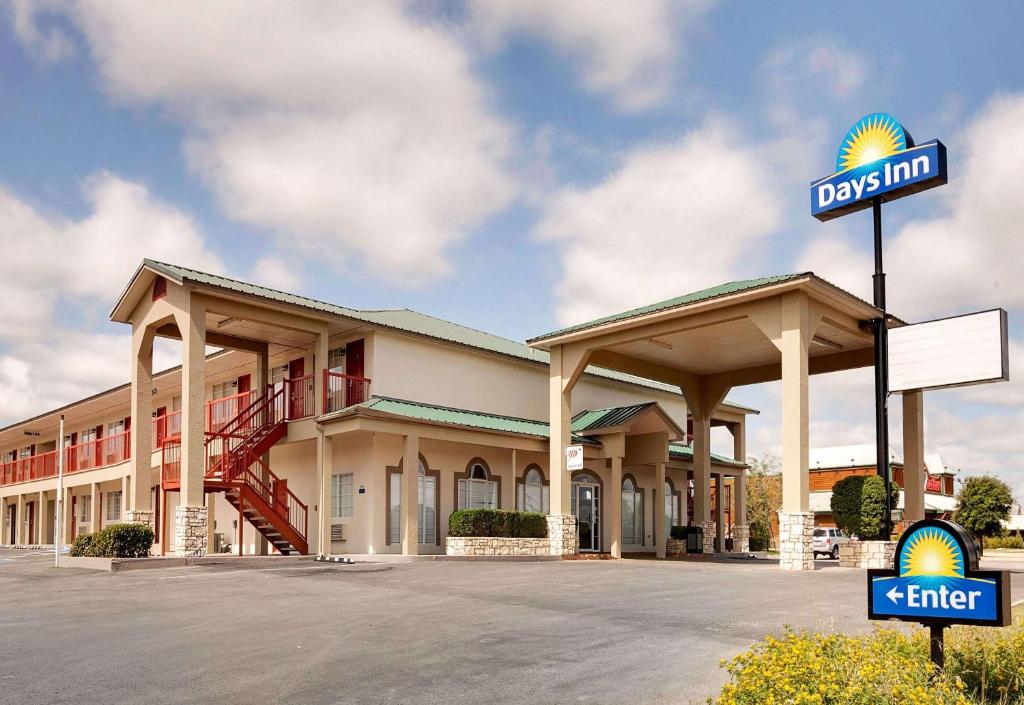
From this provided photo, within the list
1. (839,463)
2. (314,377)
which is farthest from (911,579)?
(839,463)

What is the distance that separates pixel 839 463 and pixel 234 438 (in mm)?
54537

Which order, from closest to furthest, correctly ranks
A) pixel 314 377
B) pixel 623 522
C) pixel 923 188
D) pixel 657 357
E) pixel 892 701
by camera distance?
1. pixel 892 701
2. pixel 923 188
3. pixel 314 377
4. pixel 657 357
5. pixel 623 522

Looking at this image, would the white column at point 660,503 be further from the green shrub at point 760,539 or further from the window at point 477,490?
the green shrub at point 760,539

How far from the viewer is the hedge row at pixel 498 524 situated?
25562mm

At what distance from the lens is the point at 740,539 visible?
39406 mm

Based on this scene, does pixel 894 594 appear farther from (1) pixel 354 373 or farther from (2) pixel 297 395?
(2) pixel 297 395

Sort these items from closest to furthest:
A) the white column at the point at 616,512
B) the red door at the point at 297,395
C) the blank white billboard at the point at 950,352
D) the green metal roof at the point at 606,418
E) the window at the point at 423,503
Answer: the blank white billboard at the point at 950,352 < the window at the point at 423,503 < the red door at the point at 297,395 < the white column at the point at 616,512 < the green metal roof at the point at 606,418

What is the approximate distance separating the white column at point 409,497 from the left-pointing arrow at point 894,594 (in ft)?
61.4

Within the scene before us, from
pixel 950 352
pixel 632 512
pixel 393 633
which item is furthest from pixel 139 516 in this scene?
pixel 950 352

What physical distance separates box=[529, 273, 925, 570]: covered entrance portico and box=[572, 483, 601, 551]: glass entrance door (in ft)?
8.15

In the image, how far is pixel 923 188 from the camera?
2395 cm

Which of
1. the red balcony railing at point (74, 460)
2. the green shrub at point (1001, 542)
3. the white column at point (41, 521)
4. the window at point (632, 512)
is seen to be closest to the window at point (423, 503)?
the window at point (632, 512)

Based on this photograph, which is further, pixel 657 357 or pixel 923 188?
pixel 657 357

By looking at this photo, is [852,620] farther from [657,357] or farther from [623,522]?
[623,522]
